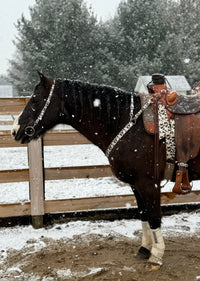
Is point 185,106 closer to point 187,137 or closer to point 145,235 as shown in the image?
point 187,137

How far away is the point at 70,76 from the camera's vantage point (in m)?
21.8

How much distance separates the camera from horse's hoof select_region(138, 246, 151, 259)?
10.2 ft

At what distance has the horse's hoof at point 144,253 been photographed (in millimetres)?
3119

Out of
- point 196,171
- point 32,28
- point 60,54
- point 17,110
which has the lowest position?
point 196,171

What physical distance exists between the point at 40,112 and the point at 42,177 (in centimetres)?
144

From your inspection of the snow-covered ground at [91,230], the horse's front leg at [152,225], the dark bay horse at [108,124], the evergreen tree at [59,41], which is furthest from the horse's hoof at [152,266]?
the evergreen tree at [59,41]

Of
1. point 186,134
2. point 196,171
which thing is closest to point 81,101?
point 186,134

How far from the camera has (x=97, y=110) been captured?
2.74m

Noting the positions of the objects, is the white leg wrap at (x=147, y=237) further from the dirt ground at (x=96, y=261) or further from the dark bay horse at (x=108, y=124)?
the dark bay horse at (x=108, y=124)

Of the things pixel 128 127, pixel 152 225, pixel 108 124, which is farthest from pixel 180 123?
pixel 152 225

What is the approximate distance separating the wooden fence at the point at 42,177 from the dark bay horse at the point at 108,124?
1.12 meters

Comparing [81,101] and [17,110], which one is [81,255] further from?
[17,110]

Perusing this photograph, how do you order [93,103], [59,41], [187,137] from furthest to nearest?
[59,41]
[93,103]
[187,137]

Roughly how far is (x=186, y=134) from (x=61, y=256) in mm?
1902
